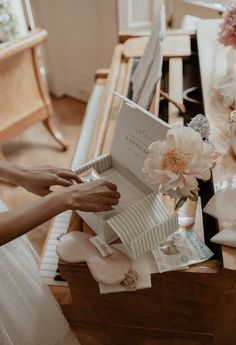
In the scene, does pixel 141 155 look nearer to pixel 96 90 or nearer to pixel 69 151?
pixel 96 90

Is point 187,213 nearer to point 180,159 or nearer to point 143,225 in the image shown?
point 143,225

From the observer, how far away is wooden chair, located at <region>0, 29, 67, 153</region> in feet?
6.20

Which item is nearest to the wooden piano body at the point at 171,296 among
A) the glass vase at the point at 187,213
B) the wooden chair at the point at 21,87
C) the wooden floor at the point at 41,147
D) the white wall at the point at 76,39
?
the glass vase at the point at 187,213

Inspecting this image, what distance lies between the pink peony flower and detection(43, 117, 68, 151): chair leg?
1797 mm

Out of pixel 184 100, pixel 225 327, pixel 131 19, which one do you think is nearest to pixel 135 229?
pixel 225 327

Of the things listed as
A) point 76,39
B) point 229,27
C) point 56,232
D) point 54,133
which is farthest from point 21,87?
point 229,27

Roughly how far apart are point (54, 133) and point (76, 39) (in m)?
0.82

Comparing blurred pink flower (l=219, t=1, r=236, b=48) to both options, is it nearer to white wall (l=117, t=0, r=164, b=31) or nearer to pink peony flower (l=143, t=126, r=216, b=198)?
pink peony flower (l=143, t=126, r=216, b=198)

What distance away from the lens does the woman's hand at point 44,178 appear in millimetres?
928

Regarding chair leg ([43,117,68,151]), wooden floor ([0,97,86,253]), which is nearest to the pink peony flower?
wooden floor ([0,97,86,253])

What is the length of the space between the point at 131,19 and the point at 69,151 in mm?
1032

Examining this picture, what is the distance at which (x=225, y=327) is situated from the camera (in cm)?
107

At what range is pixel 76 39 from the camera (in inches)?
106

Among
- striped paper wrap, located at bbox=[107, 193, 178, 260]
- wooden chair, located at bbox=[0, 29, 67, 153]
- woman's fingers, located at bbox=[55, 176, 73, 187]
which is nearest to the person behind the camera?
striped paper wrap, located at bbox=[107, 193, 178, 260]
